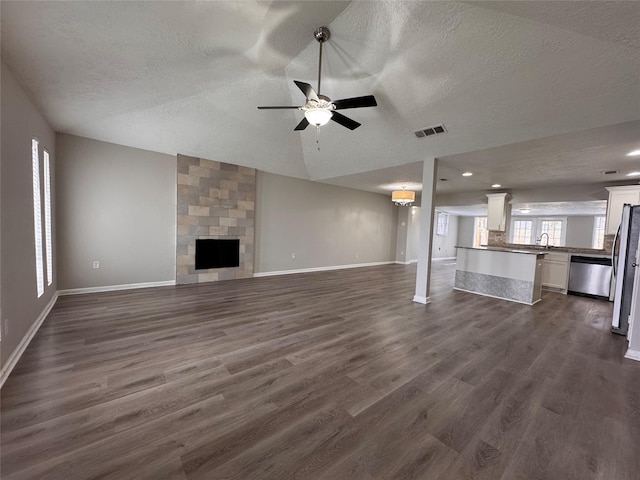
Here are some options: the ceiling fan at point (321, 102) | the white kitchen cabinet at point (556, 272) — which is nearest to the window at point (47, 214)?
the ceiling fan at point (321, 102)

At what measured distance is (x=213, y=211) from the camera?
5.56 meters

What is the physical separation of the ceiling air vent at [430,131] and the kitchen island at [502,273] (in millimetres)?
2773

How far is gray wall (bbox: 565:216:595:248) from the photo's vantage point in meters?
10.5

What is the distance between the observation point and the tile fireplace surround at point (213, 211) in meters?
5.21

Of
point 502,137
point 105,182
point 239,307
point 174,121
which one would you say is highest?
point 174,121

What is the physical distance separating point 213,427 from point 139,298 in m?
3.48

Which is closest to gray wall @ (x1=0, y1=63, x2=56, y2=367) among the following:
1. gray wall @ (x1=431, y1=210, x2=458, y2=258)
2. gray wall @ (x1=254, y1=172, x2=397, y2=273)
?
gray wall @ (x1=254, y1=172, x2=397, y2=273)

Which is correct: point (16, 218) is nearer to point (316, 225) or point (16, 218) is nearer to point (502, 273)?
point (316, 225)

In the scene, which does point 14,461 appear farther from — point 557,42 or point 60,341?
point 557,42

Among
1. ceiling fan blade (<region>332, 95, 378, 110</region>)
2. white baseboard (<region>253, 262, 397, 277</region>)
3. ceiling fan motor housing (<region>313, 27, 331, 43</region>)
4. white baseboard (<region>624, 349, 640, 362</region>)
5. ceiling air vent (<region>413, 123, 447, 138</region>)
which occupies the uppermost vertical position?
ceiling fan motor housing (<region>313, 27, 331, 43</region>)

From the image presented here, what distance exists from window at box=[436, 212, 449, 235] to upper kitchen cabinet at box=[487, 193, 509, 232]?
5.03 metres

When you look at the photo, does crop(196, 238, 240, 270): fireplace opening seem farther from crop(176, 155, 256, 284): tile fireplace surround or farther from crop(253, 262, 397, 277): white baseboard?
crop(253, 262, 397, 277): white baseboard

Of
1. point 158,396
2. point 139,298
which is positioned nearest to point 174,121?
point 139,298

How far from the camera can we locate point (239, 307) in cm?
396
